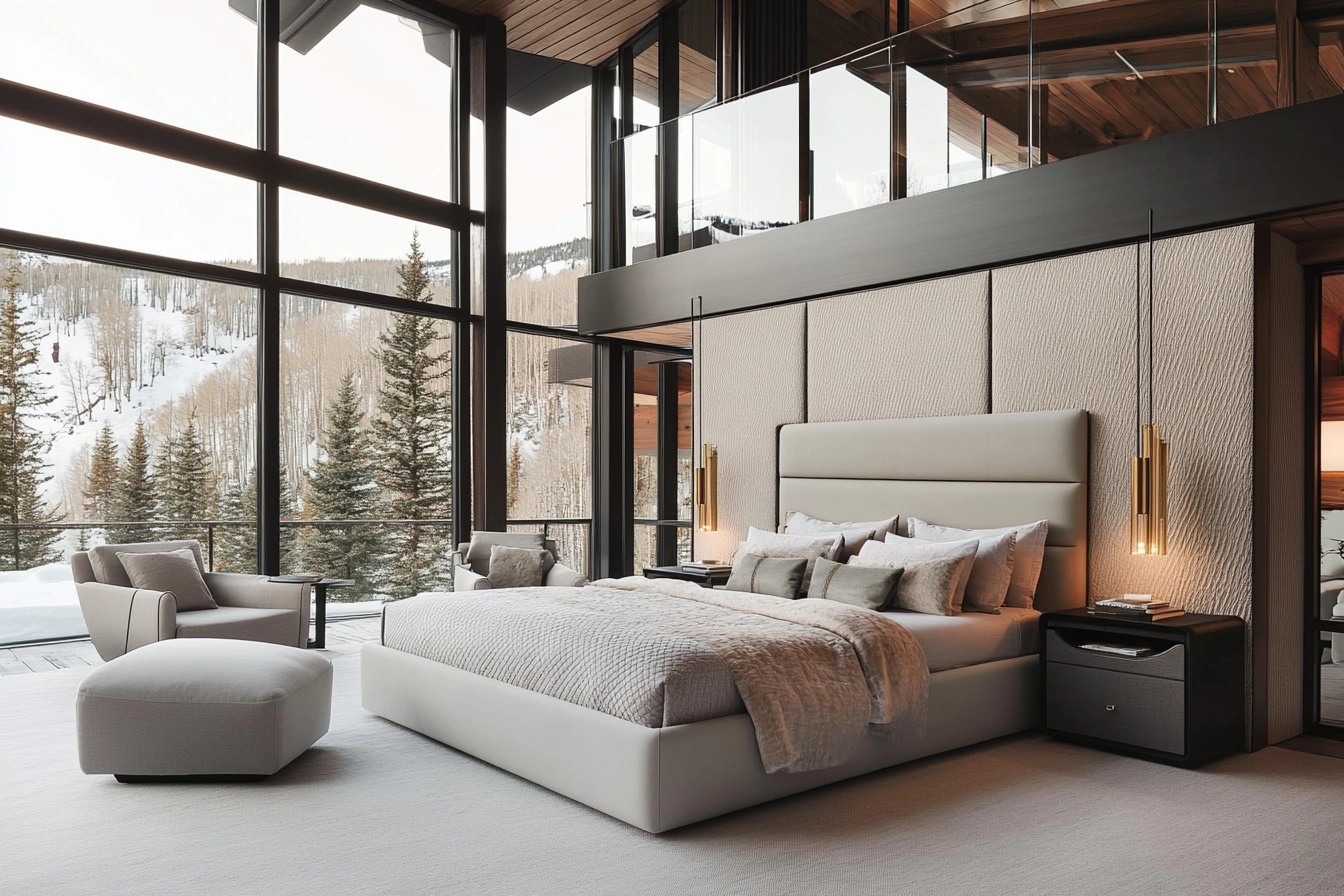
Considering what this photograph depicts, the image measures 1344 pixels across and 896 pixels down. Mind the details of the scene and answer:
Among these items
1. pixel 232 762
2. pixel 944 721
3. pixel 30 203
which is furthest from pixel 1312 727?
pixel 30 203

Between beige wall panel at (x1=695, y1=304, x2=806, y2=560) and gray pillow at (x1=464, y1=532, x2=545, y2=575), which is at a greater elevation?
beige wall panel at (x1=695, y1=304, x2=806, y2=560)

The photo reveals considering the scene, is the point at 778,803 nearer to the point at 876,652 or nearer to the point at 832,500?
the point at 876,652

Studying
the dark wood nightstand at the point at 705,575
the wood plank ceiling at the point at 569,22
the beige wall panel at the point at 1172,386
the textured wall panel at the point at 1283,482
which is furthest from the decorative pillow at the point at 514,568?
the wood plank ceiling at the point at 569,22

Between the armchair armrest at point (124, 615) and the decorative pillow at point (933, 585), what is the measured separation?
363cm

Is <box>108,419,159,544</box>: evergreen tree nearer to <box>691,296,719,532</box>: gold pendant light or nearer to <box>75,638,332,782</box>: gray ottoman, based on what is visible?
<box>75,638,332,782</box>: gray ottoman

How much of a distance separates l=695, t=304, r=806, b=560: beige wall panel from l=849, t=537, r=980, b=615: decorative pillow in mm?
1454

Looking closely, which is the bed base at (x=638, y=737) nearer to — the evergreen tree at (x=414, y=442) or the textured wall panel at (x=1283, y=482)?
the textured wall panel at (x=1283, y=482)

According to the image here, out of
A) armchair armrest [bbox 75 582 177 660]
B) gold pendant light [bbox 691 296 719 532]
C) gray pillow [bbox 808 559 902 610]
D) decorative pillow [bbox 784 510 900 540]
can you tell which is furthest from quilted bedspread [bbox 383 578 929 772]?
gold pendant light [bbox 691 296 719 532]

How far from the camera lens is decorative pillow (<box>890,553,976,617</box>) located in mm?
4379

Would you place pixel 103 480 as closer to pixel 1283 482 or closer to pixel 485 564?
pixel 485 564

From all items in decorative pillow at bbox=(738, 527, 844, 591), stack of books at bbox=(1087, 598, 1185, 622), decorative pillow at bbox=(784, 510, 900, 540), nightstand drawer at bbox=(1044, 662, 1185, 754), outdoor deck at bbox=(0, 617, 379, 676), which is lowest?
outdoor deck at bbox=(0, 617, 379, 676)

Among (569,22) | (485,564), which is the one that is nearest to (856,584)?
(485,564)

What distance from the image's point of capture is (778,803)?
3434 mm

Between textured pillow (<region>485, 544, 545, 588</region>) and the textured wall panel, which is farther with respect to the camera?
textured pillow (<region>485, 544, 545, 588</region>)
